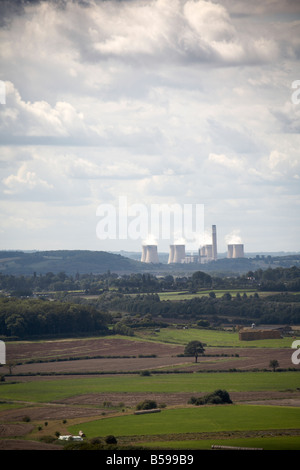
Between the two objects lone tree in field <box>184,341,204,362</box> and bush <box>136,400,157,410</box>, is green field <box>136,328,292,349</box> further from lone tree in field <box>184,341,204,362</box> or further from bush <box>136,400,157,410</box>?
bush <box>136,400,157,410</box>

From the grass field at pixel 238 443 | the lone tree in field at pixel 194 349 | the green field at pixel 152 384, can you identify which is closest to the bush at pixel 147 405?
the green field at pixel 152 384

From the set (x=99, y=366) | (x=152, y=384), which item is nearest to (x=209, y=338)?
(x=99, y=366)

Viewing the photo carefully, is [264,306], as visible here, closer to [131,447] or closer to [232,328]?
[232,328]

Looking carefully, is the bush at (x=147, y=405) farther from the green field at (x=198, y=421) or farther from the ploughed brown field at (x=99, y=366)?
the ploughed brown field at (x=99, y=366)

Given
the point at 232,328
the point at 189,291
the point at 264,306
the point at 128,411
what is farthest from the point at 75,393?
the point at 189,291

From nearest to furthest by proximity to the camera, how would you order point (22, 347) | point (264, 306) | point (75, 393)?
point (75, 393) → point (22, 347) → point (264, 306)

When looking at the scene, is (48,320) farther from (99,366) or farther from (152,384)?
(152,384)
